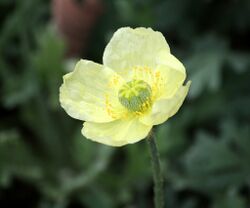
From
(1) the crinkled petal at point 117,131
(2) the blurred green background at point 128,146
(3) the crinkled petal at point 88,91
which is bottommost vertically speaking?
(2) the blurred green background at point 128,146

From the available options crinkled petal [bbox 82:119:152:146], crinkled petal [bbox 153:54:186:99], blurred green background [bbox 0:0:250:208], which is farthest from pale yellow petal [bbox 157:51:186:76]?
blurred green background [bbox 0:0:250:208]

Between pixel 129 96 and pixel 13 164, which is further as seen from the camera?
pixel 13 164

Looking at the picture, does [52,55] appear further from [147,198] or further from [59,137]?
[147,198]

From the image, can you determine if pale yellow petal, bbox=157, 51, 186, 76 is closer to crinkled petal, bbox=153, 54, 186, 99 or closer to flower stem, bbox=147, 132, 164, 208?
crinkled petal, bbox=153, 54, 186, 99

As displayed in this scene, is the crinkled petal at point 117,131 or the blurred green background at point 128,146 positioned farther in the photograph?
the blurred green background at point 128,146

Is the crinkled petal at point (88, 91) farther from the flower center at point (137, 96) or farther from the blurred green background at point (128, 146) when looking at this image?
the blurred green background at point (128, 146)

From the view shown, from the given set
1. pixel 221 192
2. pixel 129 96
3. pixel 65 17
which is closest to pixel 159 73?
pixel 129 96

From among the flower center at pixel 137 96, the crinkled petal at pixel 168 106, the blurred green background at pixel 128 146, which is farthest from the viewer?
the blurred green background at pixel 128 146

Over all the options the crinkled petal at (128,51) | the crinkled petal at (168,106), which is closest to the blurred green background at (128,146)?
the crinkled petal at (128,51)
